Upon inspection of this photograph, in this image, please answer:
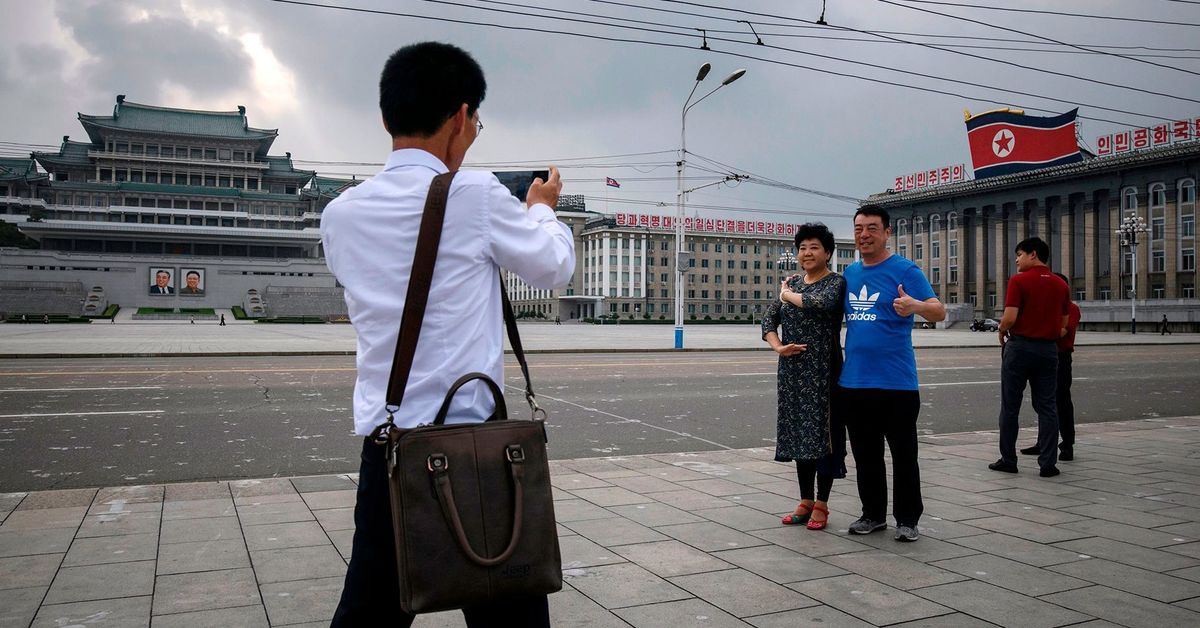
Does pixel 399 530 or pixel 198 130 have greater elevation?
pixel 198 130

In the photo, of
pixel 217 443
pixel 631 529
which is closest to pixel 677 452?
pixel 631 529

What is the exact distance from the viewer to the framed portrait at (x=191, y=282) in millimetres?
69625

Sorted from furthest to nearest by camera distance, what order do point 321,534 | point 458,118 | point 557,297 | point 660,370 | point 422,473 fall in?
point 557,297 < point 660,370 < point 321,534 < point 458,118 < point 422,473

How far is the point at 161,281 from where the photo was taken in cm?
6888

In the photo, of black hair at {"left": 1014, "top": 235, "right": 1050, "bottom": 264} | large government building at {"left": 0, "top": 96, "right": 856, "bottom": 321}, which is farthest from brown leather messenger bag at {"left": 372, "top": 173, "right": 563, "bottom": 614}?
large government building at {"left": 0, "top": 96, "right": 856, "bottom": 321}

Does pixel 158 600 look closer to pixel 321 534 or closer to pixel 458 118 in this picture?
pixel 321 534

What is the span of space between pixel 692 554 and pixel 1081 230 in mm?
87390

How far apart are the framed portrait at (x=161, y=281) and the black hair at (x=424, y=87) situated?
75.9 metres

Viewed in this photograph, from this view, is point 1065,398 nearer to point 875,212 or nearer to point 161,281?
point 875,212

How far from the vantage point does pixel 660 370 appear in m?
16.7

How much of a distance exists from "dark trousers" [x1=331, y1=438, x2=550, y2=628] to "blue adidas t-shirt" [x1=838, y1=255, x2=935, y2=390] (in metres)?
3.47

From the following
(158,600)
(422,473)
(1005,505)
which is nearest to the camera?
(422,473)

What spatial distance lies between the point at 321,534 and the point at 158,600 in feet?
3.71

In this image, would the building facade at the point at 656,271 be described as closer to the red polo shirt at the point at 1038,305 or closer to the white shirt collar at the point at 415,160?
the red polo shirt at the point at 1038,305
